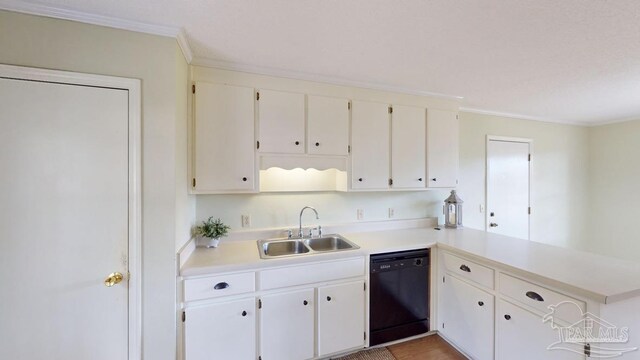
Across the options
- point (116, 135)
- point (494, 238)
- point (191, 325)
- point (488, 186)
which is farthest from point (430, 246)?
point (116, 135)

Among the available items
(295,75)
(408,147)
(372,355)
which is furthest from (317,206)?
(372,355)

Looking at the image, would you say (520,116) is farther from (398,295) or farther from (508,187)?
(398,295)

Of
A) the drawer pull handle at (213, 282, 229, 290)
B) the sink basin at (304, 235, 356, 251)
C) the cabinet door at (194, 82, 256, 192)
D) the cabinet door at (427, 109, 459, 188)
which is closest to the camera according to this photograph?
the drawer pull handle at (213, 282, 229, 290)

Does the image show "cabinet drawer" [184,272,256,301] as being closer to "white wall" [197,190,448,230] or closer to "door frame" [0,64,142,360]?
"door frame" [0,64,142,360]

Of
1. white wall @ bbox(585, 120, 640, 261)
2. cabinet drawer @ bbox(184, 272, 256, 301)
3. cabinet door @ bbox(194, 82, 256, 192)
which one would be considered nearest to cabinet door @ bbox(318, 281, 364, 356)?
cabinet drawer @ bbox(184, 272, 256, 301)

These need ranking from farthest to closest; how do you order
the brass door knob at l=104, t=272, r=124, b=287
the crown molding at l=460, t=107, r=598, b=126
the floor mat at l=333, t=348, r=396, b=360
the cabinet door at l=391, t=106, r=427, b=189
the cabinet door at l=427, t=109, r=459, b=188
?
the crown molding at l=460, t=107, r=598, b=126 < the cabinet door at l=427, t=109, r=459, b=188 < the cabinet door at l=391, t=106, r=427, b=189 < the floor mat at l=333, t=348, r=396, b=360 < the brass door knob at l=104, t=272, r=124, b=287

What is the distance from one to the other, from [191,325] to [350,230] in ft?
5.10

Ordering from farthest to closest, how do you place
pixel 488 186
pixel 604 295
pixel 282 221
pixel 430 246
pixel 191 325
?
pixel 488 186 → pixel 282 221 → pixel 430 246 → pixel 191 325 → pixel 604 295

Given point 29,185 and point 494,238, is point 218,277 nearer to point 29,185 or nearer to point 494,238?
point 29,185

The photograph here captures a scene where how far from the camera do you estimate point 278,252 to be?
2215 millimetres

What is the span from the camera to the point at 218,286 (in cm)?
162

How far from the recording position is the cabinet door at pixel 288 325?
5.67ft

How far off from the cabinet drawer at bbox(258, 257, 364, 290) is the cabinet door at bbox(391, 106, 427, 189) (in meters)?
0.94

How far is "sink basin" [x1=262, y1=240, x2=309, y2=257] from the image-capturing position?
7.22 feet
